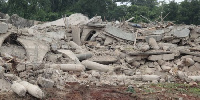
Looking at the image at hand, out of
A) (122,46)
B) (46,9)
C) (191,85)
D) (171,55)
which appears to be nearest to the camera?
(191,85)

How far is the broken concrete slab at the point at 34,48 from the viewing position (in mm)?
11461

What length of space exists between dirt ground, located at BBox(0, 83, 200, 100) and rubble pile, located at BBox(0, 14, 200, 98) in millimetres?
346

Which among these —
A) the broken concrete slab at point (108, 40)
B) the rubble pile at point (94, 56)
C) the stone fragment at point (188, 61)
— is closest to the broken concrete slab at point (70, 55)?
Answer: the rubble pile at point (94, 56)

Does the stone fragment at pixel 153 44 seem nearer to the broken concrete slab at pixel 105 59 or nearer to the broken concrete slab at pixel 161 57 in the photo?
the broken concrete slab at pixel 161 57

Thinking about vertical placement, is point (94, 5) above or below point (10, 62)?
above

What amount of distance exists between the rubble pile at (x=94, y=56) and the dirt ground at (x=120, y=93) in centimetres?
35

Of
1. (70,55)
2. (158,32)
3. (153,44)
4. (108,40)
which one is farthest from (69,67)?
(158,32)

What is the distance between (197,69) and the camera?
1327 cm

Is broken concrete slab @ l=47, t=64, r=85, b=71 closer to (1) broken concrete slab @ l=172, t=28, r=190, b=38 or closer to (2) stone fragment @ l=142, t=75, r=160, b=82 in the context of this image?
(2) stone fragment @ l=142, t=75, r=160, b=82

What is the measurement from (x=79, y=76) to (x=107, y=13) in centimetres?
3143

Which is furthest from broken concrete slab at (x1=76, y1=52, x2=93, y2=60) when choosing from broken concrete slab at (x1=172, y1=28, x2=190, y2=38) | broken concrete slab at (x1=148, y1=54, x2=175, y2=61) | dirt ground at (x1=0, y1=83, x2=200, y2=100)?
broken concrete slab at (x1=172, y1=28, x2=190, y2=38)

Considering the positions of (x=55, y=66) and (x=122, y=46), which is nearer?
(x=55, y=66)

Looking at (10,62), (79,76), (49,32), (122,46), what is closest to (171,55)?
(122,46)

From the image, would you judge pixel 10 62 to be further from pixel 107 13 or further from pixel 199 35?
pixel 107 13
